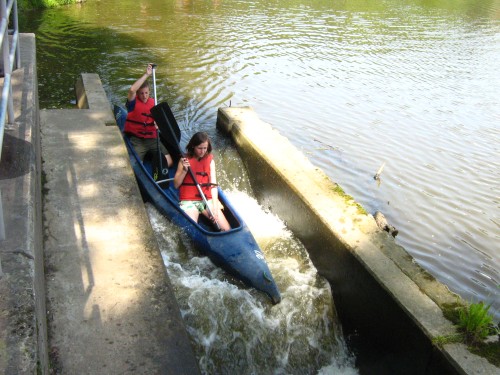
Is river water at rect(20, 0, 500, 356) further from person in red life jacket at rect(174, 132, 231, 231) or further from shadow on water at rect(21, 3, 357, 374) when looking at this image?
person in red life jacket at rect(174, 132, 231, 231)

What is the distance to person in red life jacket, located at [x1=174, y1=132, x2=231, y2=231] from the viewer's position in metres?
5.73

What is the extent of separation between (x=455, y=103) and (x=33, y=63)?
9.63 meters

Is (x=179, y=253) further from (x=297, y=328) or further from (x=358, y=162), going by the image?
(x=358, y=162)

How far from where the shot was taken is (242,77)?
13211 mm

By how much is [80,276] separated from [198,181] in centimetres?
236

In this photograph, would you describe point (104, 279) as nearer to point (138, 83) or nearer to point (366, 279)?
point (366, 279)

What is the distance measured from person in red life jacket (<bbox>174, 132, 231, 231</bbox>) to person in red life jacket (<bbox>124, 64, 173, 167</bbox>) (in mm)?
1309

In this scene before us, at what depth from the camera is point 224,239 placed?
5.20 meters

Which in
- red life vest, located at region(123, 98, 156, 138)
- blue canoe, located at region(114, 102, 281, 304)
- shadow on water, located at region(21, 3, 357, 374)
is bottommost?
shadow on water, located at region(21, 3, 357, 374)

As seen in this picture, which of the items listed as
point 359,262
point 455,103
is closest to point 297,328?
point 359,262

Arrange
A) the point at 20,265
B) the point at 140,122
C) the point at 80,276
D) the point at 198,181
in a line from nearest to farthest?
1. the point at 20,265
2. the point at 80,276
3. the point at 198,181
4. the point at 140,122

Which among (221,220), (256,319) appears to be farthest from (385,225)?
(256,319)

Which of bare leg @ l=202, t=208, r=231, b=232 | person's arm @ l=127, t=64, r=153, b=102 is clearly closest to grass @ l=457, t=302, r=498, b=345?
bare leg @ l=202, t=208, r=231, b=232

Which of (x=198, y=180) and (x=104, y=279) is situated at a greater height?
(x=104, y=279)
